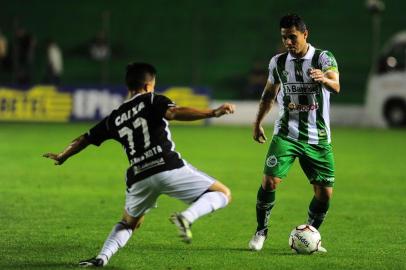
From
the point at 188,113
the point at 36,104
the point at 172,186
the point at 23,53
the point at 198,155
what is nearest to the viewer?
the point at 188,113

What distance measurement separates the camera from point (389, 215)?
34.4 feet

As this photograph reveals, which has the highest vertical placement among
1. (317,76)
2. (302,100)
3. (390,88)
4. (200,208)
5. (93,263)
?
(317,76)

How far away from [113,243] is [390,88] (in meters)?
19.6

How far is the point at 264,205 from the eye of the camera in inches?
326

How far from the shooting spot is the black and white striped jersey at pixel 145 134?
686 centimetres

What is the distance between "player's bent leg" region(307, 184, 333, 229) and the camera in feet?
27.1

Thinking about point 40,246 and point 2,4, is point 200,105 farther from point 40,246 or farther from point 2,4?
point 40,246

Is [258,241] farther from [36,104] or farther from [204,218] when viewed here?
[36,104]

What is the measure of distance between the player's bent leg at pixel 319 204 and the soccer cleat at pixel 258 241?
505 mm

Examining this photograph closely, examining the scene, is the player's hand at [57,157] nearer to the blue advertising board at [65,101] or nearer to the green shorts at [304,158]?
the green shorts at [304,158]

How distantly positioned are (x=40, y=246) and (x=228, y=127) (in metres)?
17.4

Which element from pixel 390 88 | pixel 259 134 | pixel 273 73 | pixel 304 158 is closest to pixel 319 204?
pixel 304 158

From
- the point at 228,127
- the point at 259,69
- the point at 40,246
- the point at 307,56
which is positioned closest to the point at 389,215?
the point at 307,56

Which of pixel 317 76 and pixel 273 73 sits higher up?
pixel 317 76
